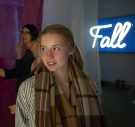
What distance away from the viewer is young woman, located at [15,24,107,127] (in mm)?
791

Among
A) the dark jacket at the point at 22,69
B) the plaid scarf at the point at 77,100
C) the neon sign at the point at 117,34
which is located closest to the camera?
the plaid scarf at the point at 77,100

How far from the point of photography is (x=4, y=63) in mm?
1542

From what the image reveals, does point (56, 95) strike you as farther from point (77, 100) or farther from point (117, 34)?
point (117, 34)

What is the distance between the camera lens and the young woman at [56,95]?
791mm

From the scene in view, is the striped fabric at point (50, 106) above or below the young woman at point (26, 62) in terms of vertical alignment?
below

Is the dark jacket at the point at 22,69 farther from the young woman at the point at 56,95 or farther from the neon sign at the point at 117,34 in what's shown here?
the neon sign at the point at 117,34

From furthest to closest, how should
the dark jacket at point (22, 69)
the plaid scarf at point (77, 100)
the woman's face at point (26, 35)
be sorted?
1. the woman's face at point (26, 35)
2. the dark jacket at point (22, 69)
3. the plaid scarf at point (77, 100)

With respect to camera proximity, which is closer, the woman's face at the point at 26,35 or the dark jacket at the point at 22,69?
the dark jacket at the point at 22,69

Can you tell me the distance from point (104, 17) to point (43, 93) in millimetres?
4079

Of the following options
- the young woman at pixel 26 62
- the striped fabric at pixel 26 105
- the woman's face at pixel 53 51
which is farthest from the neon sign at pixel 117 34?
the striped fabric at pixel 26 105

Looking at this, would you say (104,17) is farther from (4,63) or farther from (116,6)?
(4,63)

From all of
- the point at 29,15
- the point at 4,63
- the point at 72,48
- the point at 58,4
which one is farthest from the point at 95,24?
the point at 72,48

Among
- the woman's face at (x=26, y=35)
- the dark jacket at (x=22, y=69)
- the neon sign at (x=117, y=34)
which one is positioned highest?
the neon sign at (x=117, y=34)

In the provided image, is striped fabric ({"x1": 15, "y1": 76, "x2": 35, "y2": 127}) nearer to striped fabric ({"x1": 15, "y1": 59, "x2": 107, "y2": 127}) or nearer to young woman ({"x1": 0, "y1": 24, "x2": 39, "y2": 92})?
striped fabric ({"x1": 15, "y1": 59, "x2": 107, "y2": 127})
